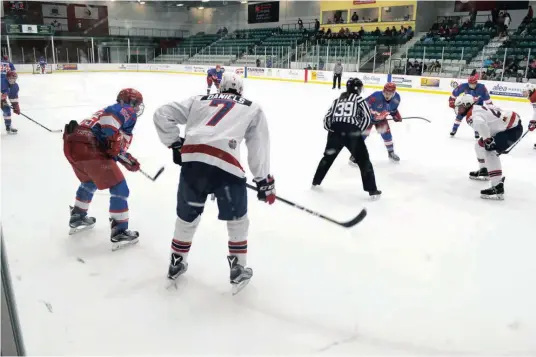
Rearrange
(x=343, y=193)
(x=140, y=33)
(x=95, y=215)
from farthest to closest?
(x=140, y=33) < (x=343, y=193) < (x=95, y=215)

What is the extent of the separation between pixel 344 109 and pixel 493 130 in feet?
4.26

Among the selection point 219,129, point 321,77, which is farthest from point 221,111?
point 321,77

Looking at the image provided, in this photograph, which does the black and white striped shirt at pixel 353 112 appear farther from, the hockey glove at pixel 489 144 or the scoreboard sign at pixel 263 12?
the scoreboard sign at pixel 263 12

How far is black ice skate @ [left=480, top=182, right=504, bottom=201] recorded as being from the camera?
3.84 metres

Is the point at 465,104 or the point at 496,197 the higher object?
the point at 465,104

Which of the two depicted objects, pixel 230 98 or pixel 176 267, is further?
pixel 176 267

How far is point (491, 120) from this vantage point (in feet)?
Answer: 12.2

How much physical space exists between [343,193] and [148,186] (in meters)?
1.84

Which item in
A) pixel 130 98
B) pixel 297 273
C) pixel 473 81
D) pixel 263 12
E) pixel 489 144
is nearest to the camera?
pixel 297 273

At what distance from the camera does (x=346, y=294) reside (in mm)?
2318

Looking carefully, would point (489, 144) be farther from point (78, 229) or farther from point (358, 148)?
point (78, 229)

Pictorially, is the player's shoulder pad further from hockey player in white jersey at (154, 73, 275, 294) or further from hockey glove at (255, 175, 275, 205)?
hockey glove at (255, 175, 275, 205)

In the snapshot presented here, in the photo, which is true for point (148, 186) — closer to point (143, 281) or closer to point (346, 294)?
point (143, 281)

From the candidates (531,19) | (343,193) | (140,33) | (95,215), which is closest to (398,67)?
(531,19)
